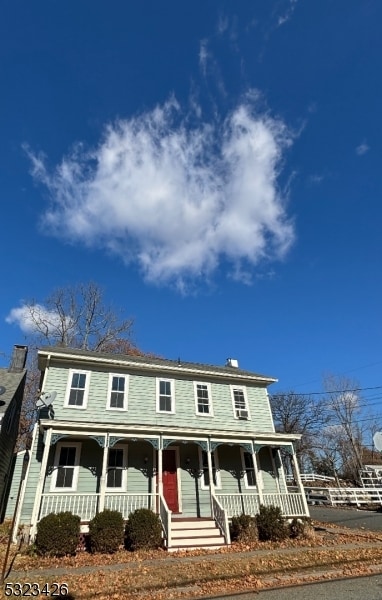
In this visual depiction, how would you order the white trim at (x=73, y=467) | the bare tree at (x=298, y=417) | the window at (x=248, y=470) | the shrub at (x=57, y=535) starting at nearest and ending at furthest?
the shrub at (x=57, y=535) < the white trim at (x=73, y=467) < the window at (x=248, y=470) < the bare tree at (x=298, y=417)

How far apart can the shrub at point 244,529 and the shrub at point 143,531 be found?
8.77ft

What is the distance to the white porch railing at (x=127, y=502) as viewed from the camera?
1227cm

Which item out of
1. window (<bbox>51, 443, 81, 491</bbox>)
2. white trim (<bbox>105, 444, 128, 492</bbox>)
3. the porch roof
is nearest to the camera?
the porch roof

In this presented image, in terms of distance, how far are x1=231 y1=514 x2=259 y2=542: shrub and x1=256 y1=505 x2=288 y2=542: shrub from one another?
23 cm

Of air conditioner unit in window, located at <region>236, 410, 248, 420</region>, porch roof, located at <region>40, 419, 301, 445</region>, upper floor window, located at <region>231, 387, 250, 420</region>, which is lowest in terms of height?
porch roof, located at <region>40, 419, 301, 445</region>

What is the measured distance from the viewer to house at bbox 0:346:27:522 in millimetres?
14275

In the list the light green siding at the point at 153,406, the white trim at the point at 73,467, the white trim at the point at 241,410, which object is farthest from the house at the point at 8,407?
the white trim at the point at 241,410

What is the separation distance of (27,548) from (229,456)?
8294 millimetres

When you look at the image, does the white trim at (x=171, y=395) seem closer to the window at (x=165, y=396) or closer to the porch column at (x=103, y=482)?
the window at (x=165, y=396)

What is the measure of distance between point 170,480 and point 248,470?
3566 mm

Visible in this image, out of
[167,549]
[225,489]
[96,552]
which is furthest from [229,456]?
[96,552]

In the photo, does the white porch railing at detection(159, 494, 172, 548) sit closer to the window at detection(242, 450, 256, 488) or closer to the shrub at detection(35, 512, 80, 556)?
the shrub at detection(35, 512, 80, 556)

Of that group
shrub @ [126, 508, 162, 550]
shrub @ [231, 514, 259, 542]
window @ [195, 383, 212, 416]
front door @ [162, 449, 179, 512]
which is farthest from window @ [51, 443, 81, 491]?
shrub @ [231, 514, 259, 542]

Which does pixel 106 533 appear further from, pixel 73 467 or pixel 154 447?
pixel 73 467
